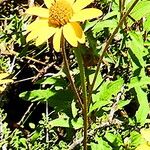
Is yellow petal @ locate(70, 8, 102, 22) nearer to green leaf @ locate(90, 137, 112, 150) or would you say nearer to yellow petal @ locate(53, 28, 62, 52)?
A: yellow petal @ locate(53, 28, 62, 52)

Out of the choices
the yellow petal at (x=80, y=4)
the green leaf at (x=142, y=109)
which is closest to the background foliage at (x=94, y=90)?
the green leaf at (x=142, y=109)

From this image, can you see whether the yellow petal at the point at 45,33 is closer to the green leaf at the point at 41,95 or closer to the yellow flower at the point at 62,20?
the yellow flower at the point at 62,20

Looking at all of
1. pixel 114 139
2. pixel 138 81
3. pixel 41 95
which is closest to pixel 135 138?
pixel 114 139

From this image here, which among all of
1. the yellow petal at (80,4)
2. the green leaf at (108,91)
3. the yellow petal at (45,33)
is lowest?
the green leaf at (108,91)

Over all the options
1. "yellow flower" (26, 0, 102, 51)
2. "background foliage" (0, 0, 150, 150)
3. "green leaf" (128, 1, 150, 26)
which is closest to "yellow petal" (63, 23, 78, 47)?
"yellow flower" (26, 0, 102, 51)

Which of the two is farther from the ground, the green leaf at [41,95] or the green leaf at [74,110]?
the green leaf at [41,95]

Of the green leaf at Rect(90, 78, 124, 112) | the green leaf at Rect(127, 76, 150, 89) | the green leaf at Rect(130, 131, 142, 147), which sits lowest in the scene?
the green leaf at Rect(130, 131, 142, 147)

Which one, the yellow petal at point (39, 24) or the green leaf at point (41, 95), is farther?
the green leaf at point (41, 95)

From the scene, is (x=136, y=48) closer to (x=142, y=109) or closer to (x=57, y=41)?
(x=142, y=109)
